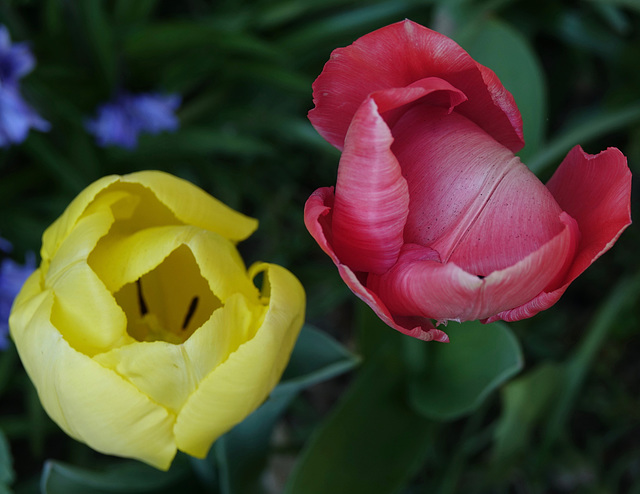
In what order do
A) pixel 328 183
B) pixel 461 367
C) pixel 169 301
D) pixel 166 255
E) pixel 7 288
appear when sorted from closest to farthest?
pixel 166 255 → pixel 169 301 → pixel 461 367 → pixel 7 288 → pixel 328 183

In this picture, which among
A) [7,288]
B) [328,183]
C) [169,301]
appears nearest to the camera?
[169,301]

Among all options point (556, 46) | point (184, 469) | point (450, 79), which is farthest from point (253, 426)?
point (556, 46)

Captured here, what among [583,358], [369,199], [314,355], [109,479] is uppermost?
[369,199]

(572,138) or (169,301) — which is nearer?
(169,301)

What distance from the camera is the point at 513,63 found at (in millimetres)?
851

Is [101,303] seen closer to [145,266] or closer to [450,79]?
[145,266]

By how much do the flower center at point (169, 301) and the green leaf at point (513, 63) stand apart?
1.56 feet

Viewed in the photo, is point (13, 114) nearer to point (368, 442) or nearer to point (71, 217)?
point (71, 217)

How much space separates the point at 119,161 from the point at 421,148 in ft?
2.43

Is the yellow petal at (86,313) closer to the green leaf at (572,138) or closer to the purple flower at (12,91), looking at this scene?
the purple flower at (12,91)

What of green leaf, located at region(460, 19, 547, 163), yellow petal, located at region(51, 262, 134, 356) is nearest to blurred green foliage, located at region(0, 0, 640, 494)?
green leaf, located at region(460, 19, 547, 163)

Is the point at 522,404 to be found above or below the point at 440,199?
below

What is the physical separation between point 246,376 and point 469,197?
0.16 metres

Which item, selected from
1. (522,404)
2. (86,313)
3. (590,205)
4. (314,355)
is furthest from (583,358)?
(86,313)
